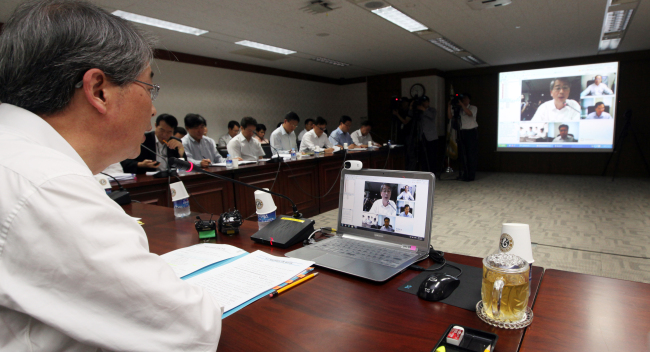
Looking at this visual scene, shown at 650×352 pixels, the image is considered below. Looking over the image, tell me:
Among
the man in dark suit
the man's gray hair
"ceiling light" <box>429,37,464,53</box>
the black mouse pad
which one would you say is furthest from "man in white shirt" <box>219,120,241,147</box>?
the man's gray hair

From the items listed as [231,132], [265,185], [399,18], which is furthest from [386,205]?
[231,132]

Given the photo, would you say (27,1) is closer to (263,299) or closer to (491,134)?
(263,299)

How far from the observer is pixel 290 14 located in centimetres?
396

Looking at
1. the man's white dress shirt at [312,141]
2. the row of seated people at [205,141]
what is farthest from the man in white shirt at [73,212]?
the man's white dress shirt at [312,141]

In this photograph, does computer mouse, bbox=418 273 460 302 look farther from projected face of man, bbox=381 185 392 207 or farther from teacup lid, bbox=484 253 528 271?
projected face of man, bbox=381 185 392 207

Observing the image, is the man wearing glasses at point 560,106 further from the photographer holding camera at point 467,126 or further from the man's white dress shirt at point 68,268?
the man's white dress shirt at point 68,268

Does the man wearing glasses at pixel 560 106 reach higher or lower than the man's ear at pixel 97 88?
higher

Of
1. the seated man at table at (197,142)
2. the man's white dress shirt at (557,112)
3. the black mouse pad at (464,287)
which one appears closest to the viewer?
the black mouse pad at (464,287)

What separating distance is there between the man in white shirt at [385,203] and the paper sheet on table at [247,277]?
1.02ft

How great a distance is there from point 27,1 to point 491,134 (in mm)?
8646

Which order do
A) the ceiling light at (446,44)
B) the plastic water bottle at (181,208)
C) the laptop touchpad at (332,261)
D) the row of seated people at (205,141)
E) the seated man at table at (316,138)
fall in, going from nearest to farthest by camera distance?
the laptop touchpad at (332,261) → the plastic water bottle at (181,208) → the row of seated people at (205,141) → the ceiling light at (446,44) → the seated man at table at (316,138)

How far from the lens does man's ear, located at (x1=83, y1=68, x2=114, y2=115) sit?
1.93 ft

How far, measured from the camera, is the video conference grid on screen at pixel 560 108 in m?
6.62

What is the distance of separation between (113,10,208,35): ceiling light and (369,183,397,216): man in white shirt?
12.5ft
